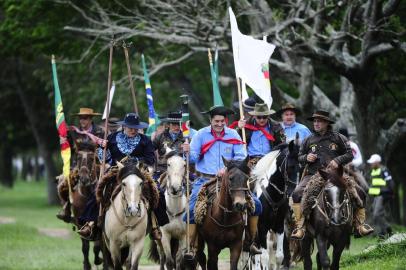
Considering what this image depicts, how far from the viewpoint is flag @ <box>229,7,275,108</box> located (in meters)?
17.0

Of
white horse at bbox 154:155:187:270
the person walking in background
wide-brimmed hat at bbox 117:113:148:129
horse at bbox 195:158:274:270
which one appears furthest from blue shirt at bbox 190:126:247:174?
the person walking in background

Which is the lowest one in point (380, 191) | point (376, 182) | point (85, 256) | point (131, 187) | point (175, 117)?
point (85, 256)

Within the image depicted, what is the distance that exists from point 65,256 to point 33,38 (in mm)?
10563

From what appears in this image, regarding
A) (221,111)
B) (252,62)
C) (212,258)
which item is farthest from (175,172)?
(252,62)

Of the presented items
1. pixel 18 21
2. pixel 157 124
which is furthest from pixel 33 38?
pixel 157 124

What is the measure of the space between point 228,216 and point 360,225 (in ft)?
7.45

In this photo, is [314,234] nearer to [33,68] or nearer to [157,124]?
[157,124]

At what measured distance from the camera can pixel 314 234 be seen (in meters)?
15.5

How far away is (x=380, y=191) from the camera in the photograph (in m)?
26.2

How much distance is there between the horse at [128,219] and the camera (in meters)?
14.7

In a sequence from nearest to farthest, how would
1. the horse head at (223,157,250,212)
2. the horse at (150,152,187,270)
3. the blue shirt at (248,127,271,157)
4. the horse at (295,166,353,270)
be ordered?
the horse head at (223,157,250,212) < the horse at (295,166,353,270) < the horse at (150,152,187,270) < the blue shirt at (248,127,271,157)

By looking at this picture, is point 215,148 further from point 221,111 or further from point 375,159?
point 375,159

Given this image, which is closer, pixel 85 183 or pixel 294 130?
pixel 294 130

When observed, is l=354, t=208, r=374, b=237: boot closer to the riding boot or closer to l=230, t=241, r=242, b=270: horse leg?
l=230, t=241, r=242, b=270: horse leg
